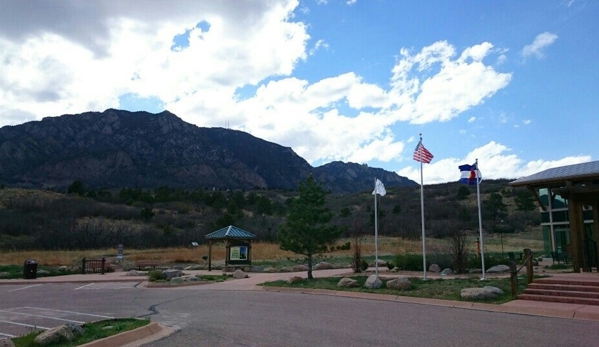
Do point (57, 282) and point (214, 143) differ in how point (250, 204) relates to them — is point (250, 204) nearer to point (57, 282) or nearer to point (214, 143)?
point (57, 282)

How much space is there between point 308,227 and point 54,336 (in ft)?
44.8

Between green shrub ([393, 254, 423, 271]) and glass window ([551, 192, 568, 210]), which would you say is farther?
glass window ([551, 192, 568, 210])

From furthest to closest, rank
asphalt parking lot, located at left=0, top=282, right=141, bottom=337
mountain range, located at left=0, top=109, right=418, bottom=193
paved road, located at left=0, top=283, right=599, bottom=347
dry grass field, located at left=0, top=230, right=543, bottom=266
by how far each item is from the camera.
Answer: mountain range, located at left=0, top=109, right=418, bottom=193 → dry grass field, located at left=0, top=230, right=543, bottom=266 → asphalt parking lot, located at left=0, top=282, right=141, bottom=337 → paved road, located at left=0, top=283, right=599, bottom=347

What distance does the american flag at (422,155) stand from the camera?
19.7m

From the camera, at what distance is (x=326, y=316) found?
1197 centimetres

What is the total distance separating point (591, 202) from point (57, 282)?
74.9 feet

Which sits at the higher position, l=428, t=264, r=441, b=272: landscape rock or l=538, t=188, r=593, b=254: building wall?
l=538, t=188, r=593, b=254: building wall

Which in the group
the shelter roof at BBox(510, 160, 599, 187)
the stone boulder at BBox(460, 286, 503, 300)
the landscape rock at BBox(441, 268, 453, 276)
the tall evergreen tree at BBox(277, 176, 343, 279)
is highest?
the shelter roof at BBox(510, 160, 599, 187)

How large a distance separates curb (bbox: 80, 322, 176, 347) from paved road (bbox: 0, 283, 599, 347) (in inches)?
14.3

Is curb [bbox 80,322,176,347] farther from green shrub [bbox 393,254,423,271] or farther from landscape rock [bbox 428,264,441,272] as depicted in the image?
green shrub [bbox 393,254,423,271]

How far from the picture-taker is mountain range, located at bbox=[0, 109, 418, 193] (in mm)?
110688

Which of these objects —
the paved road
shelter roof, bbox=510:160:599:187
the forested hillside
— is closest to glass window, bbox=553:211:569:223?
shelter roof, bbox=510:160:599:187

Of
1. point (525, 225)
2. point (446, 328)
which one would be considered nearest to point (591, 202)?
point (446, 328)

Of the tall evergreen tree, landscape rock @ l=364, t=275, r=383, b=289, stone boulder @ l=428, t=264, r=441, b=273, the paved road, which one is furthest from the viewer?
stone boulder @ l=428, t=264, r=441, b=273
